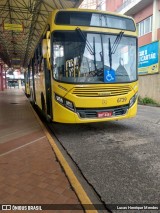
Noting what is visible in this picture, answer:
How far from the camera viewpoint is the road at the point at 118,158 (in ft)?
11.0

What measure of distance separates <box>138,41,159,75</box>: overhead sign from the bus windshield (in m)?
11.6

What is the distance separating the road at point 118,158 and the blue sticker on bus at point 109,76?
5.38ft

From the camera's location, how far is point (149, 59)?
59.6 feet

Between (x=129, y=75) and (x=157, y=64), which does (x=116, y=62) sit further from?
(x=157, y=64)

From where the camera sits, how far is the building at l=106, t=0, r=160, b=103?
17.3m

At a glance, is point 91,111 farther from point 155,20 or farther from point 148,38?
point 148,38

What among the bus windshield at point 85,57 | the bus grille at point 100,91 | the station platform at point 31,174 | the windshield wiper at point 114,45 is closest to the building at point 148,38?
the windshield wiper at point 114,45

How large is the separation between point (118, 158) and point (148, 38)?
1890cm

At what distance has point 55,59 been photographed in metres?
6.19

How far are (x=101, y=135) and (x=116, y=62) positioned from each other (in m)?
2.20

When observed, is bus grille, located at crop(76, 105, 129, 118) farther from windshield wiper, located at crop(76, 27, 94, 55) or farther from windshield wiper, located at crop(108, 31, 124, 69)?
windshield wiper, located at crop(76, 27, 94, 55)

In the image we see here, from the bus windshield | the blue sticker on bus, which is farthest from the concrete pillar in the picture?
the blue sticker on bus

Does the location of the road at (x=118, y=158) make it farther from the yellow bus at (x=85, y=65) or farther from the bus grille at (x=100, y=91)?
the bus grille at (x=100, y=91)

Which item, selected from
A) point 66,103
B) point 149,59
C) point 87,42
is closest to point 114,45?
point 87,42
